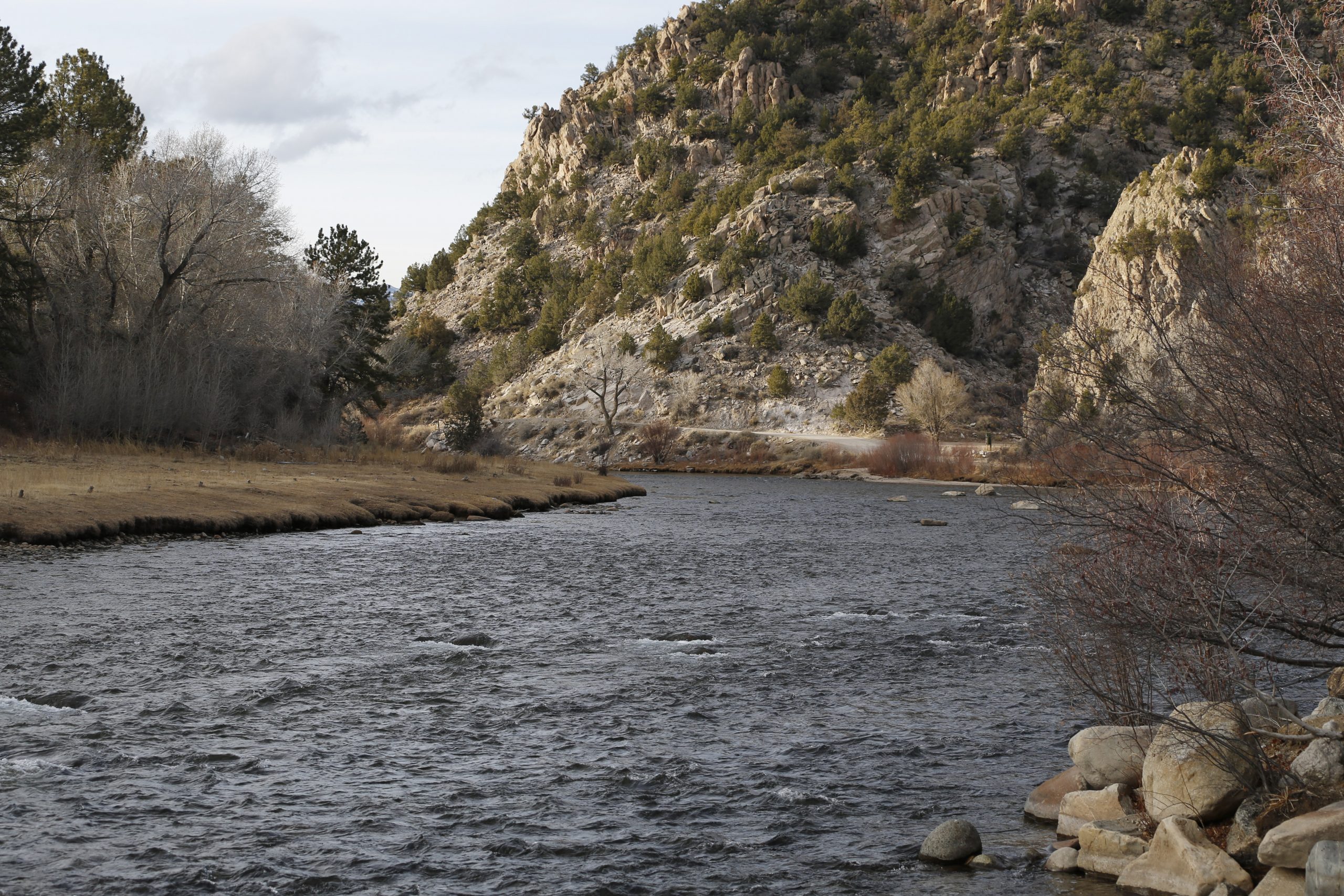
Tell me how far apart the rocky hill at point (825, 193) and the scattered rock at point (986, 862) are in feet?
274

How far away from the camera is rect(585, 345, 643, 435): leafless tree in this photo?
10175cm

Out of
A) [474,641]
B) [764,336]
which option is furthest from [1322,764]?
[764,336]

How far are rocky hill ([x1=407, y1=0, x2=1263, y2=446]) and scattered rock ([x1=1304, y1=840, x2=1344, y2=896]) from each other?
84998mm

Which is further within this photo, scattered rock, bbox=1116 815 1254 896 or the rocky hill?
the rocky hill

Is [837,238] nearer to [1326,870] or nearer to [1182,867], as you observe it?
[1182,867]

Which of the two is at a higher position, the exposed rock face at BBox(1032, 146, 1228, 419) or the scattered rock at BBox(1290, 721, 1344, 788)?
the exposed rock face at BBox(1032, 146, 1228, 419)

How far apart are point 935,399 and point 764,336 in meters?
22.7

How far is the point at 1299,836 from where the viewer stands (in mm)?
7836

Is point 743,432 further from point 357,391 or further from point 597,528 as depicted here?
point 597,528

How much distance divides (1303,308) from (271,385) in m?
55.9

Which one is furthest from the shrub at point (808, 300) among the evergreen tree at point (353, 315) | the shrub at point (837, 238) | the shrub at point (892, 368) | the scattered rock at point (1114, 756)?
the scattered rock at point (1114, 756)

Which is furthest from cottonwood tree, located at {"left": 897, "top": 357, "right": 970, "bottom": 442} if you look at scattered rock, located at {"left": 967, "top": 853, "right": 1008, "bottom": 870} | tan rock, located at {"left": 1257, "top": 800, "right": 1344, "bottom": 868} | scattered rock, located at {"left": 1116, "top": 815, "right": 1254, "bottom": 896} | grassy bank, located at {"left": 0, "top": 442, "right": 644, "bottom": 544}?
tan rock, located at {"left": 1257, "top": 800, "right": 1344, "bottom": 868}

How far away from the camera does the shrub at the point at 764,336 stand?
346ft

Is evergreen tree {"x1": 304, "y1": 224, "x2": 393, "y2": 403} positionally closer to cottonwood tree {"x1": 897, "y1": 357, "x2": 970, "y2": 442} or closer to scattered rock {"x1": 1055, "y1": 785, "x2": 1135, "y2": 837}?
cottonwood tree {"x1": 897, "y1": 357, "x2": 970, "y2": 442}
